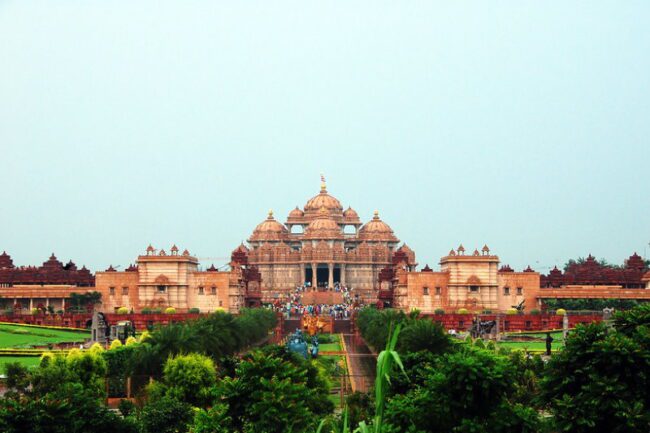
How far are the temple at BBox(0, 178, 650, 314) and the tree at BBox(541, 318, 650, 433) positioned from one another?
208 ft

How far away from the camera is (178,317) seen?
276 ft

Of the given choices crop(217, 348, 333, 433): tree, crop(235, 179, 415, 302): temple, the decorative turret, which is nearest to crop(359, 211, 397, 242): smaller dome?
crop(235, 179, 415, 302): temple

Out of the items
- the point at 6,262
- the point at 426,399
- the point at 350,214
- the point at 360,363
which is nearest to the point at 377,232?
the point at 350,214

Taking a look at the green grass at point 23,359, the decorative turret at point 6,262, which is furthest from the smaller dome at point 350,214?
the green grass at point 23,359

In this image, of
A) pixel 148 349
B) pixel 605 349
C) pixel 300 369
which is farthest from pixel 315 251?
pixel 605 349

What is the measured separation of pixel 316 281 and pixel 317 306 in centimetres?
2041

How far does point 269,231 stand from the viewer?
140 metres

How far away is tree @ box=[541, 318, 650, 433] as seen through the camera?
82.6 ft

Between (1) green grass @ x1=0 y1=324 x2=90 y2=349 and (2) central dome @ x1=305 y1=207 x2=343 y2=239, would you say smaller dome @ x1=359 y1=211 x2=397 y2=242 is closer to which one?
(2) central dome @ x1=305 y1=207 x2=343 y2=239

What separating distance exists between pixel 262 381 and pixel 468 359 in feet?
18.0

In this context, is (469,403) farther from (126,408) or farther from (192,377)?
(192,377)

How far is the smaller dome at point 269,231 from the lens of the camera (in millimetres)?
139250

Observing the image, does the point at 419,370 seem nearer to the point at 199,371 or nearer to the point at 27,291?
the point at 199,371

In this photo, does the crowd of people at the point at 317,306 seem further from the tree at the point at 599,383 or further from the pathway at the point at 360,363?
the tree at the point at 599,383
